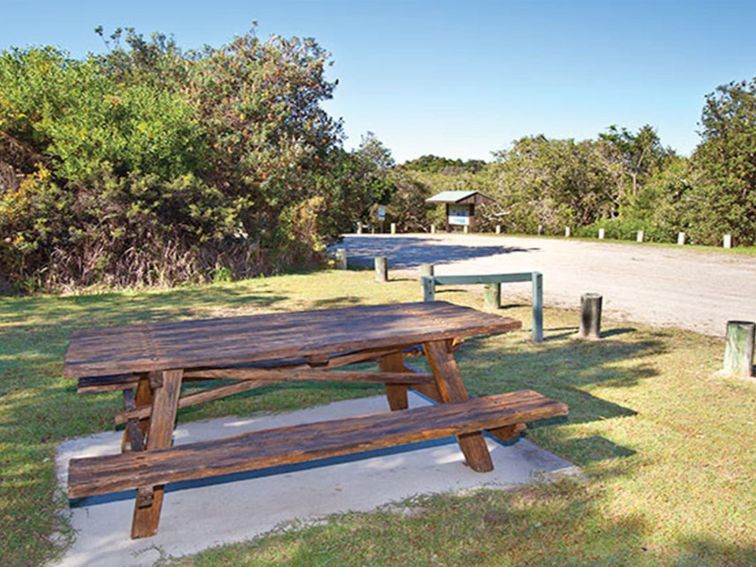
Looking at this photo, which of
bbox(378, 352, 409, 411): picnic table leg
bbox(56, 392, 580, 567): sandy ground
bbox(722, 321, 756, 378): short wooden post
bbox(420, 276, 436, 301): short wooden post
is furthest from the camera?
bbox(420, 276, 436, 301): short wooden post

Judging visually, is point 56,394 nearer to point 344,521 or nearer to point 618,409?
point 344,521

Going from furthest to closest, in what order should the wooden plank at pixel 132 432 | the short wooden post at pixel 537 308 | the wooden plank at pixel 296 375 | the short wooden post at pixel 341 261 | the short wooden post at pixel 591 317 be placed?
the short wooden post at pixel 341 261, the short wooden post at pixel 591 317, the short wooden post at pixel 537 308, the wooden plank at pixel 296 375, the wooden plank at pixel 132 432

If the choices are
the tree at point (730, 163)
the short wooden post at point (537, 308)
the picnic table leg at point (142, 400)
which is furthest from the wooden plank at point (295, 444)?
the tree at point (730, 163)

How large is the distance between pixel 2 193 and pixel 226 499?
10.7 meters

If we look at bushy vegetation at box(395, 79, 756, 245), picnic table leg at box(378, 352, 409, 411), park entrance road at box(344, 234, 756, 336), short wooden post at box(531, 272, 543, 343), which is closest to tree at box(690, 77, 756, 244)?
bushy vegetation at box(395, 79, 756, 245)

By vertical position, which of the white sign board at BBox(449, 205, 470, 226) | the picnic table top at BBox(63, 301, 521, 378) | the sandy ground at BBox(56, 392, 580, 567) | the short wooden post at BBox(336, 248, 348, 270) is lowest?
the sandy ground at BBox(56, 392, 580, 567)

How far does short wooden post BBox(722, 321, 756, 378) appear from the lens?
5.60 meters

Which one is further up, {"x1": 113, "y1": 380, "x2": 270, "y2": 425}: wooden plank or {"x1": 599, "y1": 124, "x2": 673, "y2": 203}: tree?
{"x1": 599, "y1": 124, "x2": 673, "y2": 203}: tree

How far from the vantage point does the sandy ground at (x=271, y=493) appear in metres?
2.95

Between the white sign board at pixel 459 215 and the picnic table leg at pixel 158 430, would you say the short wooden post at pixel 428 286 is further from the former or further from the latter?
the white sign board at pixel 459 215

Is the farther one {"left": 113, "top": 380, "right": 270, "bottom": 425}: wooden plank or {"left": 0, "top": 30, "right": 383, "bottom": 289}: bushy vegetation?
{"left": 0, "top": 30, "right": 383, "bottom": 289}: bushy vegetation

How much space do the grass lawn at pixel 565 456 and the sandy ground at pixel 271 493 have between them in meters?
0.13

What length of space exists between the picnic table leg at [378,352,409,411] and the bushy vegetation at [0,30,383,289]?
29.7ft

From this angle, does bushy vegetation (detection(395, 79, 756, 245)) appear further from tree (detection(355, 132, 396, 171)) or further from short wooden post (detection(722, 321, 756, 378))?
short wooden post (detection(722, 321, 756, 378))
